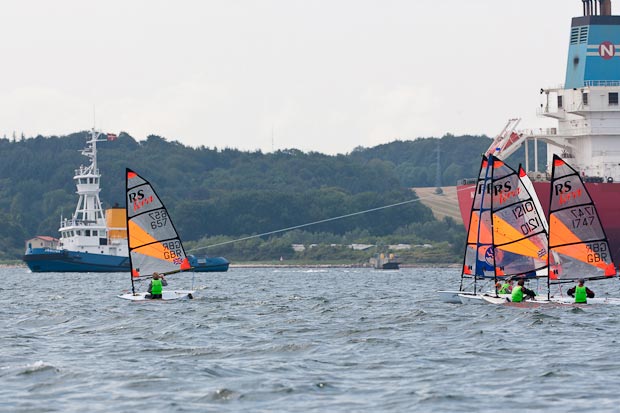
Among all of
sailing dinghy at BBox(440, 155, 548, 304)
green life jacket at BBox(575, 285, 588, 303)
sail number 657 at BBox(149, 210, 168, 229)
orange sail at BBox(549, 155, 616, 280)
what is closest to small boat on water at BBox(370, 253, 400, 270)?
sail number 657 at BBox(149, 210, 168, 229)

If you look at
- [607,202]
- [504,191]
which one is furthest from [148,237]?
[607,202]

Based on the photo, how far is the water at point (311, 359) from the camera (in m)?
22.3

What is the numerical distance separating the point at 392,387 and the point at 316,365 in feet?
11.1

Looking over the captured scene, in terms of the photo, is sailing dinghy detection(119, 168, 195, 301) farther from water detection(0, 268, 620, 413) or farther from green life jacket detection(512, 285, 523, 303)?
green life jacket detection(512, 285, 523, 303)

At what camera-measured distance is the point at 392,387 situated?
2362 cm

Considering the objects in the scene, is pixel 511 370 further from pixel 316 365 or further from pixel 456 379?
pixel 316 365

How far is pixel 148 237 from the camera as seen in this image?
154 feet

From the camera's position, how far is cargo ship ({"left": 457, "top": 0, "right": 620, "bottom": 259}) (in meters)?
91.3

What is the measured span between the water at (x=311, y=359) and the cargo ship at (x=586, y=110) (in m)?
51.2

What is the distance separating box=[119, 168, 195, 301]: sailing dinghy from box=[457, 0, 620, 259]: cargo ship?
4500cm

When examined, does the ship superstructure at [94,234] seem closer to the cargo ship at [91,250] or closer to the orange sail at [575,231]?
the cargo ship at [91,250]

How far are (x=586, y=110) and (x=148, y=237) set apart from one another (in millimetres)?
51769

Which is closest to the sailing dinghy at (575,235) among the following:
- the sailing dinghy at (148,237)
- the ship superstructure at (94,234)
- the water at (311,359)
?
the water at (311,359)

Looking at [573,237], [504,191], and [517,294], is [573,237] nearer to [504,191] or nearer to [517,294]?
[517,294]
